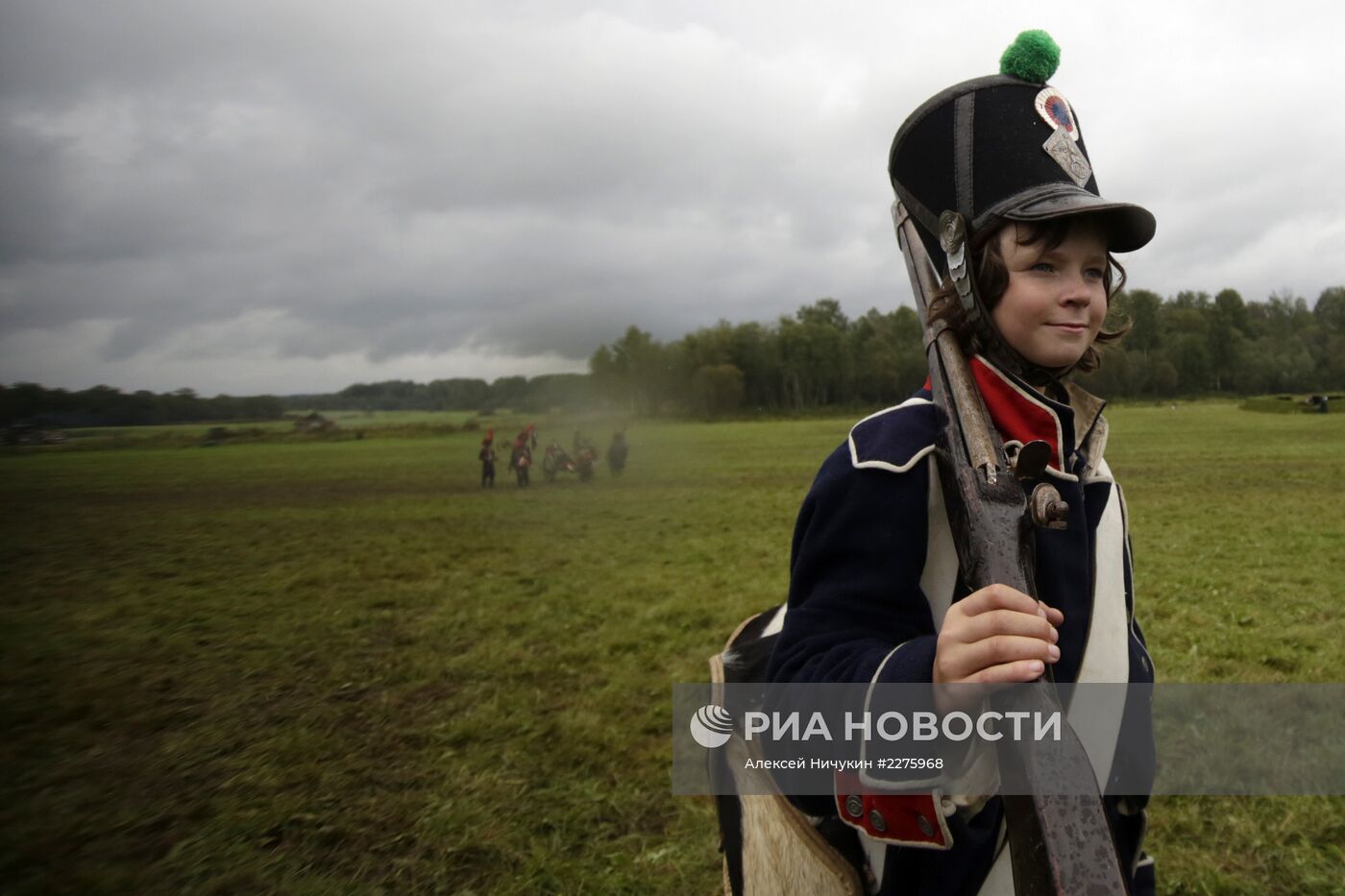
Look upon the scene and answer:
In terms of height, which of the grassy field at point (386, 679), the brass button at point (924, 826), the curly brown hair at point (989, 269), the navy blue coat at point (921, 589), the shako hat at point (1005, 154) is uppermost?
the shako hat at point (1005, 154)

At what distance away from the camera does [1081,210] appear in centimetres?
140

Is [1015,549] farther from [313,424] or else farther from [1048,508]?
[313,424]

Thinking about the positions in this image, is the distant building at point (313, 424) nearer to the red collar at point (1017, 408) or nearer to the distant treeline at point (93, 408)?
the distant treeline at point (93, 408)

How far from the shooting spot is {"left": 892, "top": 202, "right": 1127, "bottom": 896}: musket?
3.06 ft

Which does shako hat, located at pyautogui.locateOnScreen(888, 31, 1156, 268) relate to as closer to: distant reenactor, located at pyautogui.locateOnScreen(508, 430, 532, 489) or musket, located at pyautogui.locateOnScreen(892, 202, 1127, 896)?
musket, located at pyautogui.locateOnScreen(892, 202, 1127, 896)

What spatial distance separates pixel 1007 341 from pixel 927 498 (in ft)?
1.43

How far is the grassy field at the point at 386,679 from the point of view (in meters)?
3.54

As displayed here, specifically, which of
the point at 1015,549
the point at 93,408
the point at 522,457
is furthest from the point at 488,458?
the point at 1015,549

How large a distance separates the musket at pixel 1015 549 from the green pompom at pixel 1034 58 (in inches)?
15.1

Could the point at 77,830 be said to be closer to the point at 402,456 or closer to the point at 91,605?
the point at 91,605

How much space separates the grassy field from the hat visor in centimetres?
334

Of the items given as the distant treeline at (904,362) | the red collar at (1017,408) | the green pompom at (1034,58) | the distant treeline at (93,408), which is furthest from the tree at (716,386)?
the red collar at (1017,408)

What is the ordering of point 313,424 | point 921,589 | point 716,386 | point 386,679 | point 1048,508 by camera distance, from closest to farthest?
point 1048,508
point 921,589
point 386,679
point 313,424
point 716,386

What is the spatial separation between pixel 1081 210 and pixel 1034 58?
473 millimetres
